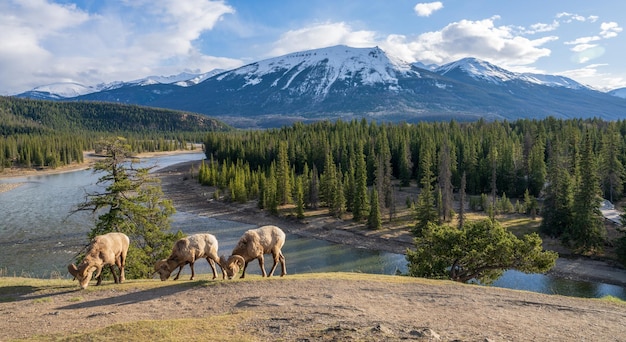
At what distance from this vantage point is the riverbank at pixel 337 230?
53250mm

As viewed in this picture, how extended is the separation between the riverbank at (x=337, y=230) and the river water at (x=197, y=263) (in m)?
2.38

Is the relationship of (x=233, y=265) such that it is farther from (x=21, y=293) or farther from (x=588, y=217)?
(x=588, y=217)

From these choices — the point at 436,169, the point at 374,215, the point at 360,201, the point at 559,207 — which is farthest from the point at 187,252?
the point at 436,169

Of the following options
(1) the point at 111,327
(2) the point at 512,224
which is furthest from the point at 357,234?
(1) the point at 111,327

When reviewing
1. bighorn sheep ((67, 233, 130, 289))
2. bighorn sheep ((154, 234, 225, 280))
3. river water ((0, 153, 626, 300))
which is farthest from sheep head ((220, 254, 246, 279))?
river water ((0, 153, 626, 300))

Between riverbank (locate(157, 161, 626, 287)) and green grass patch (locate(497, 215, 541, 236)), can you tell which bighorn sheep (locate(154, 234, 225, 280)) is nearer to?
riverbank (locate(157, 161, 626, 287))

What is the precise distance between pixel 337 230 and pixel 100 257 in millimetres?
56247

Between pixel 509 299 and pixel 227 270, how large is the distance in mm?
15254

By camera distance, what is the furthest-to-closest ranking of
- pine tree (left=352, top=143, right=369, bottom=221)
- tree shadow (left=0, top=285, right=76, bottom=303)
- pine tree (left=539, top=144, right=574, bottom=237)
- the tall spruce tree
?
pine tree (left=352, top=143, right=369, bottom=221), pine tree (left=539, top=144, right=574, bottom=237), the tall spruce tree, tree shadow (left=0, top=285, right=76, bottom=303)

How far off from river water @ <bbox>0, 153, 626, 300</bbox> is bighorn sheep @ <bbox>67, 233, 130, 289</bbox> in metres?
15.5

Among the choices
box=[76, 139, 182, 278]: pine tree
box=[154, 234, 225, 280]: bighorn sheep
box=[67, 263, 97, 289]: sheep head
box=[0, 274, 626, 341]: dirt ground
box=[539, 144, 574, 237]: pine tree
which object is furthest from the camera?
box=[539, 144, 574, 237]: pine tree

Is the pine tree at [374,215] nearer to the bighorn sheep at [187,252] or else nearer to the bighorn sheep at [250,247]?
the bighorn sheep at [250,247]

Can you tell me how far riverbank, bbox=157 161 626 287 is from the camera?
5325 centimetres

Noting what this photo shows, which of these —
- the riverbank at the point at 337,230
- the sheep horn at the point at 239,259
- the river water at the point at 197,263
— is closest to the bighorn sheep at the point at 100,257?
the sheep horn at the point at 239,259
